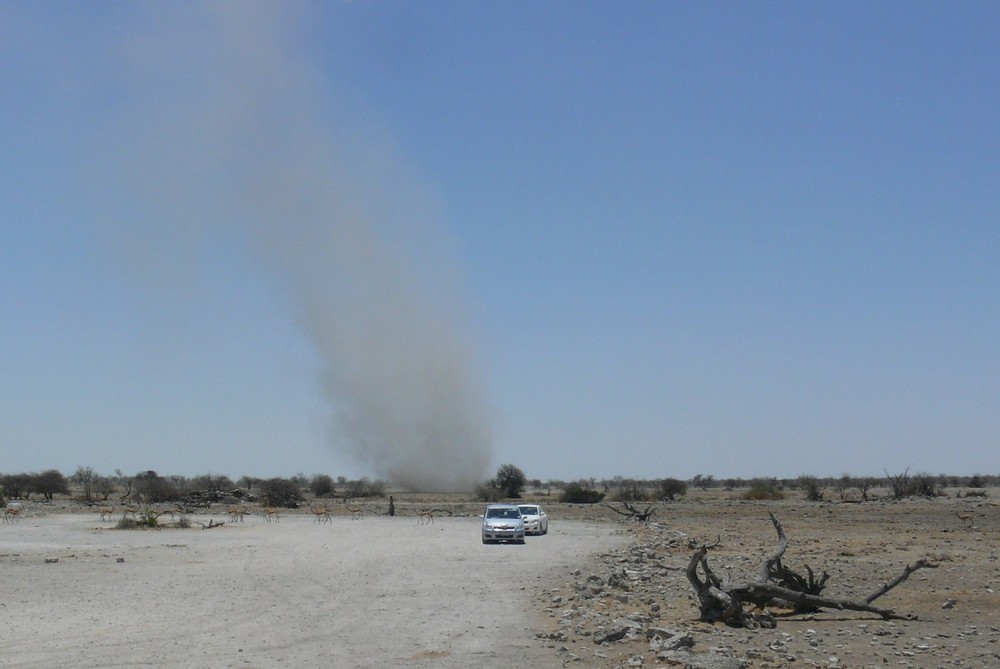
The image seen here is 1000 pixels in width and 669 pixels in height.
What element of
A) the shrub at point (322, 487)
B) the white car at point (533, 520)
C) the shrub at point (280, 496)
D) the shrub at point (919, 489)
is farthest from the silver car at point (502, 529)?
the shrub at point (322, 487)

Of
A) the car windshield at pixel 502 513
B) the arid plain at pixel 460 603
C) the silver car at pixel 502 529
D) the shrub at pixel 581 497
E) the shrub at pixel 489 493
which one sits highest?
the shrub at pixel 489 493

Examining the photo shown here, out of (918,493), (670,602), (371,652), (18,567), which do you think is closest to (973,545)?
(670,602)

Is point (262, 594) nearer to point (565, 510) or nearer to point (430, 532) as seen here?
point (430, 532)

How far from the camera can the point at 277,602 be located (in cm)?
2066

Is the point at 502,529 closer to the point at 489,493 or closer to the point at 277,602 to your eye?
the point at 277,602

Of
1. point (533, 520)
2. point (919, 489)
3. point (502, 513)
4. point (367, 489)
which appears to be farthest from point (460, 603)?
point (367, 489)

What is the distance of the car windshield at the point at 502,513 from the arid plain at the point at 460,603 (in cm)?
152

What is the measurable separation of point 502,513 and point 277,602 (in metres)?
21.4

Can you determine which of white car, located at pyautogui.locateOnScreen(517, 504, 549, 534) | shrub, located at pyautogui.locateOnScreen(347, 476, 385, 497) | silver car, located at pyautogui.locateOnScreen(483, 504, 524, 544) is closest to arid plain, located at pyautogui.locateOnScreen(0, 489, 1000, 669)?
silver car, located at pyautogui.locateOnScreen(483, 504, 524, 544)

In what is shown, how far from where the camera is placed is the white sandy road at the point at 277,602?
14.6 metres

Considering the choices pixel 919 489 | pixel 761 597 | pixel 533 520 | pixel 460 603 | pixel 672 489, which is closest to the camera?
pixel 761 597

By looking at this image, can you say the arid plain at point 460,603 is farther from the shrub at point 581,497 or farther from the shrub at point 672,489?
the shrub at point 672,489

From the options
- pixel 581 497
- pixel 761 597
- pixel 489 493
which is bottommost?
pixel 761 597

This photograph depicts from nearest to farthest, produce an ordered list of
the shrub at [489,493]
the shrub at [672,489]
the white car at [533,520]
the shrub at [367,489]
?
1. the white car at [533,520]
2. the shrub at [672,489]
3. the shrub at [489,493]
4. the shrub at [367,489]
